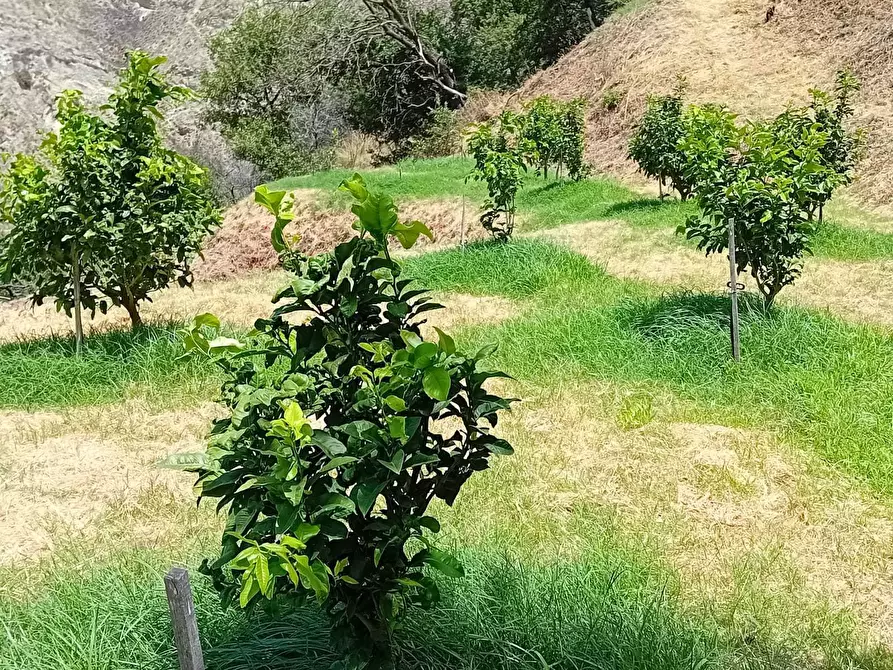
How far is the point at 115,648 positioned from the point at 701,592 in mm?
2328

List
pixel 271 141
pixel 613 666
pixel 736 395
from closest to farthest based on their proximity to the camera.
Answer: pixel 613 666, pixel 736 395, pixel 271 141

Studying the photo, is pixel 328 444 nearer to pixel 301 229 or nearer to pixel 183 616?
pixel 183 616

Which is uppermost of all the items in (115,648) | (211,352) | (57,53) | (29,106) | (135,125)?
(57,53)

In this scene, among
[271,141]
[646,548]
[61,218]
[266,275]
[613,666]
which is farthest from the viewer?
[271,141]

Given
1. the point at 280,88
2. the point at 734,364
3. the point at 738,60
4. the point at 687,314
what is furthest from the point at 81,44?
the point at 734,364

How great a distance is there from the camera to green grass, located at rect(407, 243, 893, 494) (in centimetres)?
463

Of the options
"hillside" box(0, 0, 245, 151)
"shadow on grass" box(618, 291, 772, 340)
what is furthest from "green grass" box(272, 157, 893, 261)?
"hillside" box(0, 0, 245, 151)

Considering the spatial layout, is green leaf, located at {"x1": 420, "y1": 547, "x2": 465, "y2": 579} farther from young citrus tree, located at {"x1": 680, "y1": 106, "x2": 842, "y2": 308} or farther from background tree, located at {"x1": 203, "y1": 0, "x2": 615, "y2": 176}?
background tree, located at {"x1": 203, "y1": 0, "x2": 615, "y2": 176}

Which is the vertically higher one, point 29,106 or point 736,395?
point 29,106

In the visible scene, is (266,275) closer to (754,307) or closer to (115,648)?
(754,307)

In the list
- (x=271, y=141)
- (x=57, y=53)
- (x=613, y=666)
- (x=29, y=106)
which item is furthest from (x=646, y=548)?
(x=57, y=53)

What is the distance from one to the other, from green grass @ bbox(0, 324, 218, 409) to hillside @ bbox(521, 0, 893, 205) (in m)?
10.9

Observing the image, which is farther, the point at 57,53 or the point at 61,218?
the point at 57,53

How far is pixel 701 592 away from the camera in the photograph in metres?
3.10
